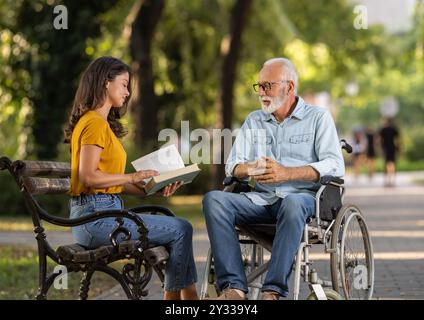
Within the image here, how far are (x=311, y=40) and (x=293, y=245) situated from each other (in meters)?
24.7

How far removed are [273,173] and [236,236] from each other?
40 centimetres

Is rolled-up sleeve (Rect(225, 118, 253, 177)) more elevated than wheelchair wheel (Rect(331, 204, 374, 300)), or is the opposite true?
rolled-up sleeve (Rect(225, 118, 253, 177))

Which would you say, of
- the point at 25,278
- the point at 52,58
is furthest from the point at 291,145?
the point at 52,58

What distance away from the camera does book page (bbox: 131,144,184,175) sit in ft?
19.9

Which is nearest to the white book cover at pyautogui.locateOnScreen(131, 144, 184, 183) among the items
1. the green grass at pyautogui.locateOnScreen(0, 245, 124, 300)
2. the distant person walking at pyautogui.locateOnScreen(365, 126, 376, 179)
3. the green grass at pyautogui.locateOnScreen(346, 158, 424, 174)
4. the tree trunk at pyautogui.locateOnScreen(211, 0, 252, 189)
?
the green grass at pyautogui.locateOnScreen(0, 245, 124, 300)

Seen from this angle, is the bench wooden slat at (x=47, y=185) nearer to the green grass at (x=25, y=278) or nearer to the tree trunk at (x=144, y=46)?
the green grass at (x=25, y=278)

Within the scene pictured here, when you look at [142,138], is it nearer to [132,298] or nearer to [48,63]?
[48,63]

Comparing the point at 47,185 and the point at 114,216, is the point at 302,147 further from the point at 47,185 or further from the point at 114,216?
the point at 47,185

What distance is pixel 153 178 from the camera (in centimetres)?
593

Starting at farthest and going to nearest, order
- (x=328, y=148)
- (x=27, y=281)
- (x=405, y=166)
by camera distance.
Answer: (x=405, y=166), (x=27, y=281), (x=328, y=148)

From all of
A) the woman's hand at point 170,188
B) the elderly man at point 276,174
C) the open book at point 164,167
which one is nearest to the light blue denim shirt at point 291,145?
the elderly man at point 276,174

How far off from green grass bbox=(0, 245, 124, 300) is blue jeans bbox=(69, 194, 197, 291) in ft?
7.70

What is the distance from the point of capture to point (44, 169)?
6.20 meters

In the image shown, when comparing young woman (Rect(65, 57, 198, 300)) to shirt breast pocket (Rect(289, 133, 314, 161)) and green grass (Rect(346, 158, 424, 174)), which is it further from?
green grass (Rect(346, 158, 424, 174))
